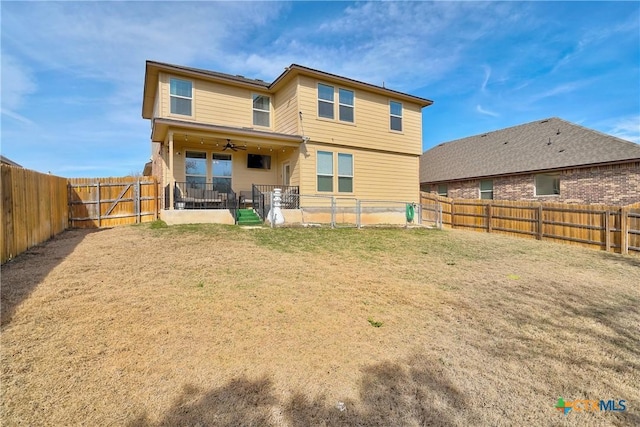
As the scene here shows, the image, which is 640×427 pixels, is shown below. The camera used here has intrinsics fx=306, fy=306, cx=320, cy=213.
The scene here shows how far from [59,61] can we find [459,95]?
22.5 m

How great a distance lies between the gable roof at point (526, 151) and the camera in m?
15.1

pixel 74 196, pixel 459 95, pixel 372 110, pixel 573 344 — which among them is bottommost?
pixel 573 344

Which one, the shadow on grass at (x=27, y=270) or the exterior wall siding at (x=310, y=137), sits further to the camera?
the exterior wall siding at (x=310, y=137)

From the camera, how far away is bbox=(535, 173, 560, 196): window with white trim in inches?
661

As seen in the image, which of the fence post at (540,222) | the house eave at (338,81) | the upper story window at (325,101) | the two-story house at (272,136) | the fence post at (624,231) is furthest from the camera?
the upper story window at (325,101)

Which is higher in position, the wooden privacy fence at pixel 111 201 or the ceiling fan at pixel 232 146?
the ceiling fan at pixel 232 146

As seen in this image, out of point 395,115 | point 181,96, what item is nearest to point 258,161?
point 181,96

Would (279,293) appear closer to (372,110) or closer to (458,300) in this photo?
(458,300)

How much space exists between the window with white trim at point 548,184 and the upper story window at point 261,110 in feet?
50.8

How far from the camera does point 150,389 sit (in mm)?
2482

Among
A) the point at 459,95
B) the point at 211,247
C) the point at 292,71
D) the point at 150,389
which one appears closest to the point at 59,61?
the point at 292,71

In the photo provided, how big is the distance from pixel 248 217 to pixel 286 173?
2.95 m

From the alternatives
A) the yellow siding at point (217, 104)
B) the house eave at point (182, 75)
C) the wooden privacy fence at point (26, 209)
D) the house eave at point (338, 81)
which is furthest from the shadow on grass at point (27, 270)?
the house eave at point (338, 81)

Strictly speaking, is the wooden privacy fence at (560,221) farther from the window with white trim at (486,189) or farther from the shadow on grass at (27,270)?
the shadow on grass at (27,270)
